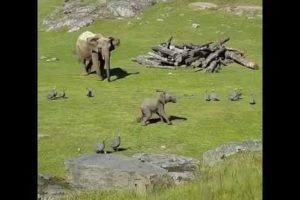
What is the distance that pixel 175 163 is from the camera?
1127cm

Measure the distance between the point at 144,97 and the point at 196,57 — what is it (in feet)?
26.0

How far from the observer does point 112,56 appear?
30.2 meters

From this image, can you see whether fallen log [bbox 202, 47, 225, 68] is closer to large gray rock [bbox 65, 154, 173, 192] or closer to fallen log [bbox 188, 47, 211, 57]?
fallen log [bbox 188, 47, 211, 57]

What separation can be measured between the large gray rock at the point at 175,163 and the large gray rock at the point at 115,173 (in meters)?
0.86

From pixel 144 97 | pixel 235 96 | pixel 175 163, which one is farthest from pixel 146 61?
pixel 175 163

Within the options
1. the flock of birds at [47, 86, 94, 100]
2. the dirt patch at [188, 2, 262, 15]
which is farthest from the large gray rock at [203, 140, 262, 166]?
the dirt patch at [188, 2, 262, 15]

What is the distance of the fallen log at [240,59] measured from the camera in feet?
86.0

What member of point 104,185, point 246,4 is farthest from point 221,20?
point 104,185

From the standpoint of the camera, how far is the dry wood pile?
2636cm

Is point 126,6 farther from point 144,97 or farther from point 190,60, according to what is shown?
point 144,97

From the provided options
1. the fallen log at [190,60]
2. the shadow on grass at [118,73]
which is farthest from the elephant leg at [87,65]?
the fallen log at [190,60]

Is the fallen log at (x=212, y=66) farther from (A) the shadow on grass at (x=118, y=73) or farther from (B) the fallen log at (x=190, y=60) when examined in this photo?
(A) the shadow on grass at (x=118, y=73)
